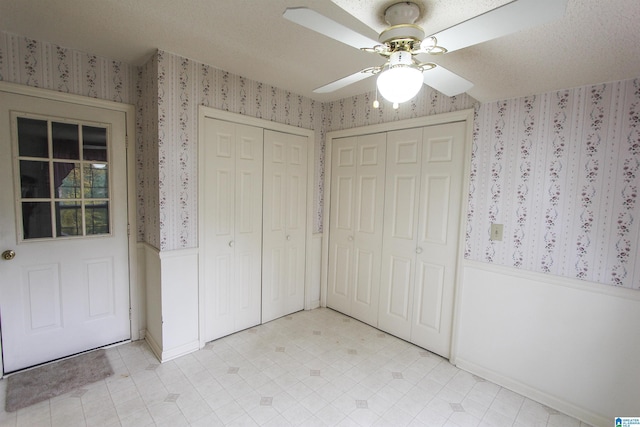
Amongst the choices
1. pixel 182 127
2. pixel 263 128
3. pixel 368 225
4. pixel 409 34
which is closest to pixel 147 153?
pixel 182 127

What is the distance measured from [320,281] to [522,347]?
218 centimetres

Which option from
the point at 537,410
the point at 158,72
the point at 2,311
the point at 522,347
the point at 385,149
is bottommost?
the point at 537,410

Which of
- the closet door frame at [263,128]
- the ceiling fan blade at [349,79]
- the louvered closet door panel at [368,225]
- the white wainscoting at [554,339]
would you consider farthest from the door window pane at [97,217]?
the white wainscoting at [554,339]

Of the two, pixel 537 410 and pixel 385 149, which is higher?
pixel 385 149

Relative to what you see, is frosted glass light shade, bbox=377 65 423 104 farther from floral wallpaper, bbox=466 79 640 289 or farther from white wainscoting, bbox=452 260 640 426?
white wainscoting, bbox=452 260 640 426

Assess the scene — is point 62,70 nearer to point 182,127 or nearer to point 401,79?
point 182,127

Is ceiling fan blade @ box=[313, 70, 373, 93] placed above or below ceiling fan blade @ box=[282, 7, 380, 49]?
below

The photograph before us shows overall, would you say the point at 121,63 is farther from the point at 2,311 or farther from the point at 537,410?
the point at 537,410

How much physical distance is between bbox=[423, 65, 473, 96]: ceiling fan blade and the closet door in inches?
76.3

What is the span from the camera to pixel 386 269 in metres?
3.11

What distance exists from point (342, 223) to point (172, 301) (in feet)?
6.36

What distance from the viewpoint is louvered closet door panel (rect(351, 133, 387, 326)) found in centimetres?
315

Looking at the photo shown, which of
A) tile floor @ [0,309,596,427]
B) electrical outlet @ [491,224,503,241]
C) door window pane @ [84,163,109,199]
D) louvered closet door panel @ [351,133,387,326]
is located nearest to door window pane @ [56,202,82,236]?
door window pane @ [84,163,109,199]

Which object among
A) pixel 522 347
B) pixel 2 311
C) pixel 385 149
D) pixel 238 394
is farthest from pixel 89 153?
pixel 522 347
